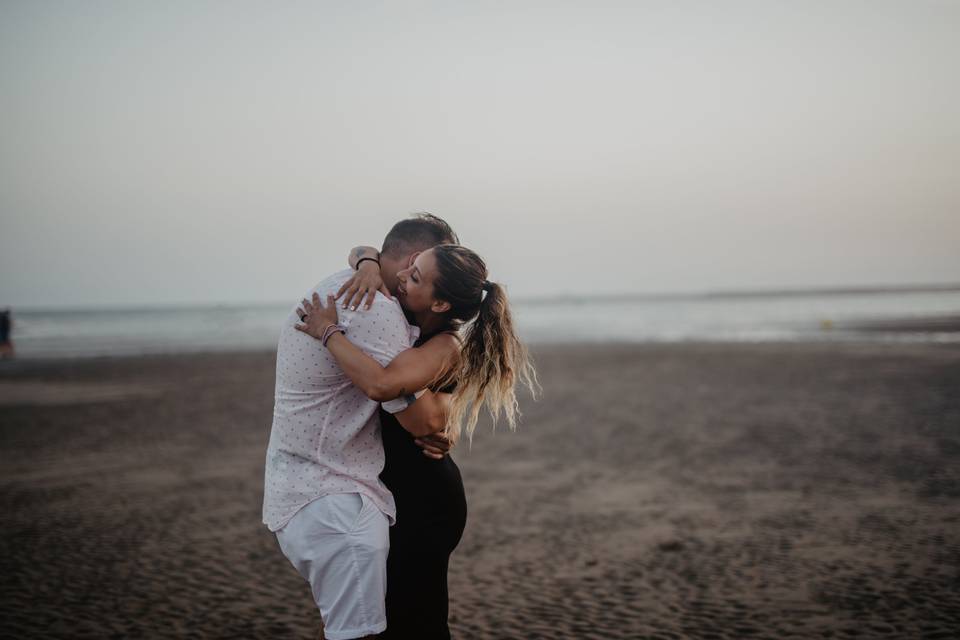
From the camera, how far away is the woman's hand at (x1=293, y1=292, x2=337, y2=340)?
265 centimetres

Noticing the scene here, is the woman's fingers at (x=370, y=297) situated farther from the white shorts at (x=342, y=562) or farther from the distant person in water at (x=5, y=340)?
the distant person in water at (x=5, y=340)

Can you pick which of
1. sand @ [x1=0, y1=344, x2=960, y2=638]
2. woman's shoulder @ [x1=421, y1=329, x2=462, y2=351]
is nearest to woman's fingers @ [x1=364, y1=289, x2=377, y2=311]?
woman's shoulder @ [x1=421, y1=329, x2=462, y2=351]

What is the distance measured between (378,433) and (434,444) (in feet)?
0.79

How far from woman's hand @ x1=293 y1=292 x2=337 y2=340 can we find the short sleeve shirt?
35 millimetres

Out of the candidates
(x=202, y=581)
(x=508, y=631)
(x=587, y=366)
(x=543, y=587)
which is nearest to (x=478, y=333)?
(x=508, y=631)

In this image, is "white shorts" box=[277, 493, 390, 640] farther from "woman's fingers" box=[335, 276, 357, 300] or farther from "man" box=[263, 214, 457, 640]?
"woman's fingers" box=[335, 276, 357, 300]

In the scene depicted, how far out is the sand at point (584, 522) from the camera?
5277 mm

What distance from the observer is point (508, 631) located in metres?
5.03

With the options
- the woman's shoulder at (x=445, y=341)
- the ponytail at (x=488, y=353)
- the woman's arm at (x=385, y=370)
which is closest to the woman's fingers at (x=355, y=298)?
the woman's arm at (x=385, y=370)

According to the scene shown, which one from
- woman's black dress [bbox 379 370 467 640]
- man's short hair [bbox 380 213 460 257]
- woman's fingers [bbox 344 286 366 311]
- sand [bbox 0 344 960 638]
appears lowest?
sand [bbox 0 344 960 638]

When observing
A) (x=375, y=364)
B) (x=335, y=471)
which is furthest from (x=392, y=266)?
(x=335, y=471)

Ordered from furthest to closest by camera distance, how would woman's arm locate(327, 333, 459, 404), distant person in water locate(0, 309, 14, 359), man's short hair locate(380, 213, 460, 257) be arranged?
1. distant person in water locate(0, 309, 14, 359)
2. man's short hair locate(380, 213, 460, 257)
3. woman's arm locate(327, 333, 459, 404)

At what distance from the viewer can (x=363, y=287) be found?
2.75 metres

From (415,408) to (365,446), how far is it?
0.30 metres
